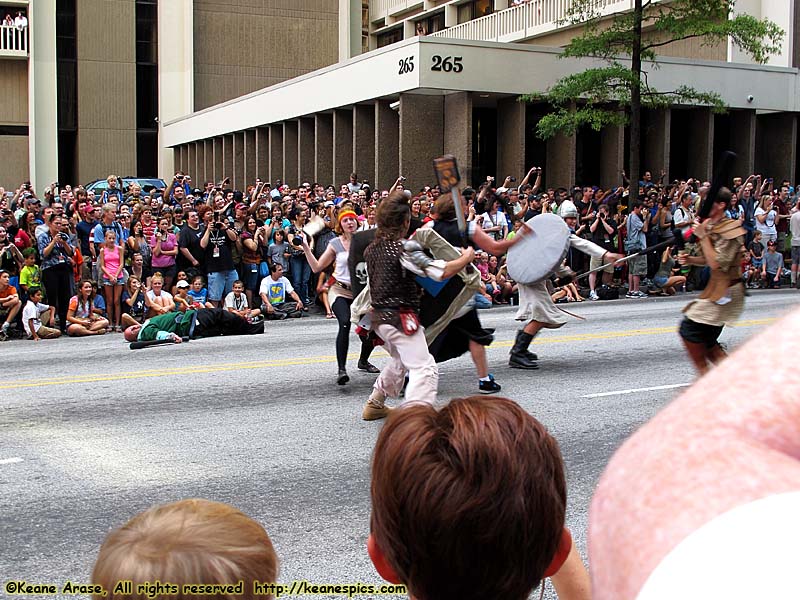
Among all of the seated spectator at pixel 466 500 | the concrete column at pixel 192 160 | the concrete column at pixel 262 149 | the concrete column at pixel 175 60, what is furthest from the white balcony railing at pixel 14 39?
the seated spectator at pixel 466 500

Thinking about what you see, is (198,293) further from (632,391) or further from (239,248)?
(632,391)

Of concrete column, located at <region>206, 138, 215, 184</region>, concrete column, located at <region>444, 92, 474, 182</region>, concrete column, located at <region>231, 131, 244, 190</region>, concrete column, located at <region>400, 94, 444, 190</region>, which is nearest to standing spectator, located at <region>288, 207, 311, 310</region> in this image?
concrete column, located at <region>444, 92, 474, 182</region>

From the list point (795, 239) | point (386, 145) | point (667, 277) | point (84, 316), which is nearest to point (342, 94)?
point (386, 145)

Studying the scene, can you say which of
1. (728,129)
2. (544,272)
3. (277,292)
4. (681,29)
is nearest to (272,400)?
(544,272)

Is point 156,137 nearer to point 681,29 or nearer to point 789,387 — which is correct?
point 681,29

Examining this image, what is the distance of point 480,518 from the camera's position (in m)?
1.52

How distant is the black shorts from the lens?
8312 mm

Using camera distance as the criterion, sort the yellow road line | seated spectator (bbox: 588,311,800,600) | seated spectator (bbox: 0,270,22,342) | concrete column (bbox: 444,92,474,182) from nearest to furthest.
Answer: seated spectator (bbox: 588,311,800,600), the yellow road line, seated spectator (bbox: 0,270,22,342), concrete column (bbox: 444,92,474,182)

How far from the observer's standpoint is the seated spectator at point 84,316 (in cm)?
1527

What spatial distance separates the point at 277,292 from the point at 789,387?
17.0 metres

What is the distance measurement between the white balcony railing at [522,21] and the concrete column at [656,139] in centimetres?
443

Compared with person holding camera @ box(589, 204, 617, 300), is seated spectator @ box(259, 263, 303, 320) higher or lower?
lower

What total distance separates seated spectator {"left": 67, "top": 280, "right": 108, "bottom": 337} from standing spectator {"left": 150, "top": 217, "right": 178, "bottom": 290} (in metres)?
1.46

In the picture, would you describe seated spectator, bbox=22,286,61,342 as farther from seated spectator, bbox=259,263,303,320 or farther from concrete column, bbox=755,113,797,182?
concrete column, bbox=755,113,797,182
